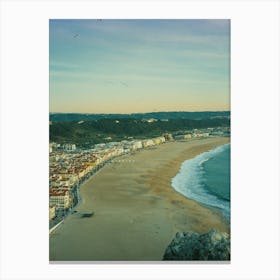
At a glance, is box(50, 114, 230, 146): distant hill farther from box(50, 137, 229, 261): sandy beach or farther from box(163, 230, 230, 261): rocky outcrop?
box(163, 230, 230, 261): rocky outcrop

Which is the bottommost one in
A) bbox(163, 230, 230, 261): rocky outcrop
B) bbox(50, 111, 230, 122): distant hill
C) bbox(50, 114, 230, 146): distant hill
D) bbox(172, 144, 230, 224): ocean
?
bbox(163, 230, 230, 261): rocky outcrop

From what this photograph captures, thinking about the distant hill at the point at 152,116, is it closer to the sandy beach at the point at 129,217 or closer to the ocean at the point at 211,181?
the sandy beach at the point at 129,217

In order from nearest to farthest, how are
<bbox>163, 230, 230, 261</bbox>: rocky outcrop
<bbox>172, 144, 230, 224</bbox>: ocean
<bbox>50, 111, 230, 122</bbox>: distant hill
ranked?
<bbox>163, 230, 230, 261</bbox>: rocky outcrop, <bbox>172, 144, 230, 224</bbox>: ocean, <bbox>50, 111, 230, 122</bbox>: distant hill

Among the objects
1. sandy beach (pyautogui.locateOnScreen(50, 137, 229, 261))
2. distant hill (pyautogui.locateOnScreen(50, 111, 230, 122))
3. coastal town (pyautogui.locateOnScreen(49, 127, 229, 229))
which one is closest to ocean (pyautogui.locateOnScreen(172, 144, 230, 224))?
sandy beach (pyautogui.locateOnScreen(50, 137, 229, 261))

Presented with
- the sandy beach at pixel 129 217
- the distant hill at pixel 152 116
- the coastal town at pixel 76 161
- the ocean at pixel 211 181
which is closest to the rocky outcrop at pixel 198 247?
the sandy beach at pixel 129 217
